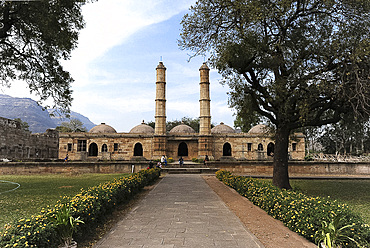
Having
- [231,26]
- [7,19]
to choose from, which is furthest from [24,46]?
[231,26]

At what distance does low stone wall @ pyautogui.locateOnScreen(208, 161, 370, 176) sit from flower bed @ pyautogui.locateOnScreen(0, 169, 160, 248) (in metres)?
13.3

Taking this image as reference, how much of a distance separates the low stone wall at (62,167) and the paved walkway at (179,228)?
12.2m

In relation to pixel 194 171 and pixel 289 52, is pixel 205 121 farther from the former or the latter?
pixel 289 52

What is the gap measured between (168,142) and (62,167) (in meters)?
13.3

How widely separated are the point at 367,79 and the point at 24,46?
13.3m

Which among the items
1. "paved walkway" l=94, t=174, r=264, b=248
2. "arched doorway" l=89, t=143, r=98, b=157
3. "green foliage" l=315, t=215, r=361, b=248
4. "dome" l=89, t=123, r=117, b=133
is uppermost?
"dome" l=89, t=123, r=117, b=133

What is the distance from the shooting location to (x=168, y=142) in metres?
30.5

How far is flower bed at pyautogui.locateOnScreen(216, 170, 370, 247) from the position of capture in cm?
429

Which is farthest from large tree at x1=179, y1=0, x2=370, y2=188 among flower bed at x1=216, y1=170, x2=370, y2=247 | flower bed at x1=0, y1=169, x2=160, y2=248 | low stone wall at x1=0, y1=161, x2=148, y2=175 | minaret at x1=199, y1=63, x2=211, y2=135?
minaret at x1=199, y1=63, x2=211, y2=135

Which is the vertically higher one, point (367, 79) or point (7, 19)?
point (7, 19)

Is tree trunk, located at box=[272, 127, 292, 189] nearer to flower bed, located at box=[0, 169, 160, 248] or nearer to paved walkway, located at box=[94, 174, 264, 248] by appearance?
paved walkway, located at box=[94, 174, 264, 248]

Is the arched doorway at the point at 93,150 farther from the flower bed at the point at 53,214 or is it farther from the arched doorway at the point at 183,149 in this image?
the flower bed at the point at 53,214

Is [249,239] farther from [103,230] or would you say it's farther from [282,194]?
[103,230]

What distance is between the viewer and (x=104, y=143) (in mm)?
30609
